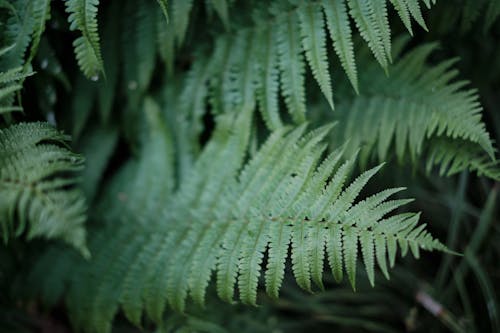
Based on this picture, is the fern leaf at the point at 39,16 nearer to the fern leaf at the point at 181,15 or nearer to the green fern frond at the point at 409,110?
the fern leaf at the point at 181,15

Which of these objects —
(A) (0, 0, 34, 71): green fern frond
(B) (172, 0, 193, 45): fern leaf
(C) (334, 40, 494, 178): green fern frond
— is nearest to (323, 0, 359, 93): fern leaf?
(C) (334, 40, 494, 178): green fern frond

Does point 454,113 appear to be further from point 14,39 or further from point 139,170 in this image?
point 14,39

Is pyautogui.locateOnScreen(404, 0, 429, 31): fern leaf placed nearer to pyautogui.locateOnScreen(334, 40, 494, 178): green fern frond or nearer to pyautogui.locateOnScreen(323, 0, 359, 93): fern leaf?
pyautogui.locateOnScreen(323, 0, 359, 93): fern leaf

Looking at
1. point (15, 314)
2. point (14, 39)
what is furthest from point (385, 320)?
point (14, 39)

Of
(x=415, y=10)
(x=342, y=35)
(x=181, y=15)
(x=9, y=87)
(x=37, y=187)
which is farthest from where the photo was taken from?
(x=181, y=15)

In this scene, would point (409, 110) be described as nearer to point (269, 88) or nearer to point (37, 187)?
point (269, 88)

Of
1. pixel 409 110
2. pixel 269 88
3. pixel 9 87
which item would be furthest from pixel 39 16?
pixel 409 110

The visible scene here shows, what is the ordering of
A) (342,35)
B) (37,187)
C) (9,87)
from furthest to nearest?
(342,35), (9,87), (37,187)
